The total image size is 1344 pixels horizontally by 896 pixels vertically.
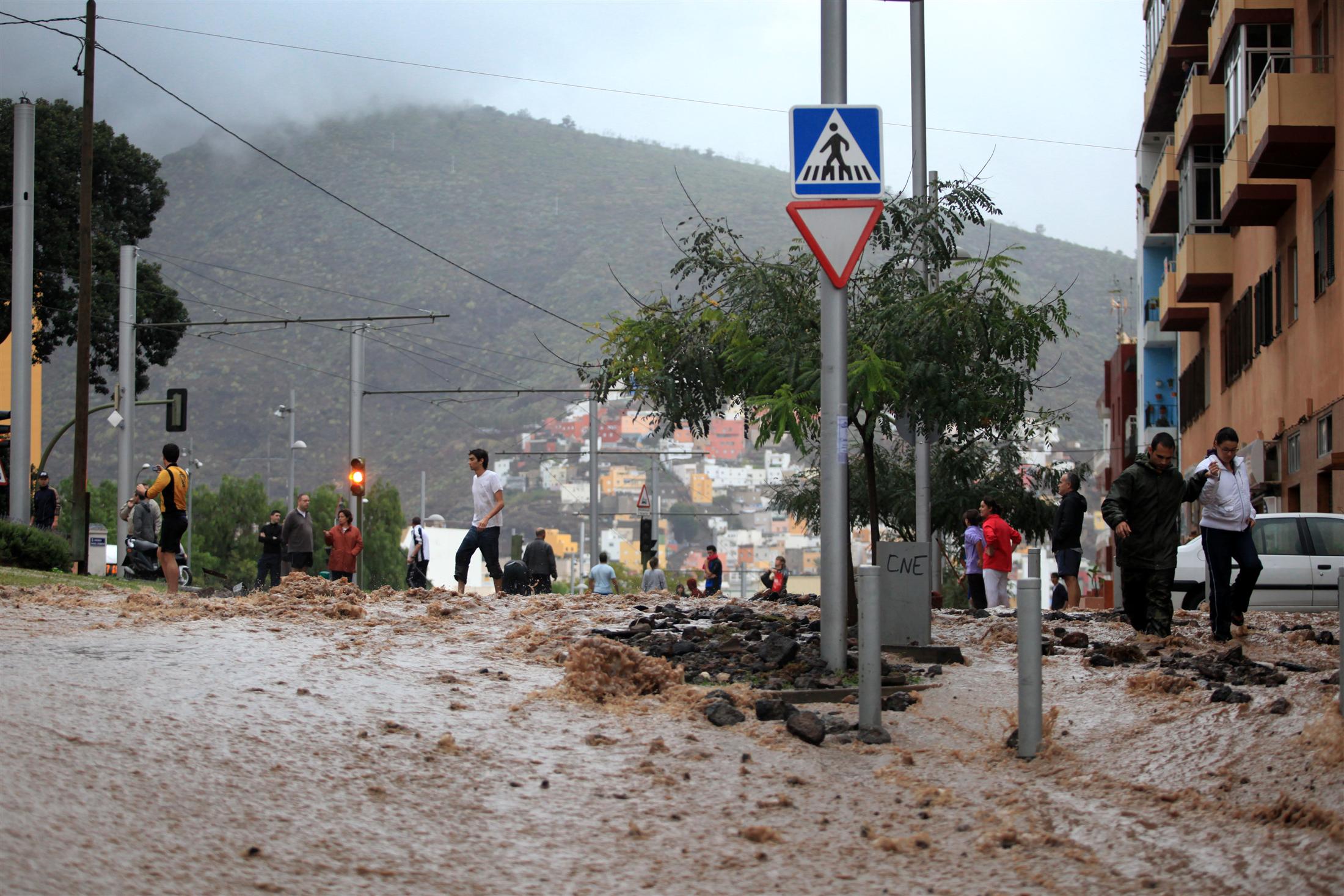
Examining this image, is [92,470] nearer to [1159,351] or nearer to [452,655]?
[1159,351]

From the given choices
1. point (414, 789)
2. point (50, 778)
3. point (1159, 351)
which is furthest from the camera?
point (1159, 351)

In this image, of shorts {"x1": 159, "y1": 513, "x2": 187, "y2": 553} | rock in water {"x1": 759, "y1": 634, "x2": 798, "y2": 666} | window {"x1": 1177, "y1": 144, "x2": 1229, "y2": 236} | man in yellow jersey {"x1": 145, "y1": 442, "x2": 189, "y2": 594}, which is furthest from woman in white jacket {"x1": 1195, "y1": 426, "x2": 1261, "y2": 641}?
window {"x1": 1177, "y1": 144, "x2": 1229, "y2": 236}

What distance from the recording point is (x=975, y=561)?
69.8ft

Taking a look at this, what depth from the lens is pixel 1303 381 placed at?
26.4m

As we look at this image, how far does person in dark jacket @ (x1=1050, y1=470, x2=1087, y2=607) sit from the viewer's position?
61.5 ft

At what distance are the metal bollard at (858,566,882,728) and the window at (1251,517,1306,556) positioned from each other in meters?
13.5

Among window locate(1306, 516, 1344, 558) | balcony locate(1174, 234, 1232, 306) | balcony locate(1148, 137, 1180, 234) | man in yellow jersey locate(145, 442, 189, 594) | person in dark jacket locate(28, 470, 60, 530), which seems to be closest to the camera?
man in yellow jersey locate(145, 442, 189, 594)

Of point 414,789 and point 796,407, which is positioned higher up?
point 796,407

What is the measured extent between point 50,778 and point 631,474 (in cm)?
17081

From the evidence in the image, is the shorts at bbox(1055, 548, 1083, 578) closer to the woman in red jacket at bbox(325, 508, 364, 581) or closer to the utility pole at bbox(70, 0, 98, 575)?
the woman in red jacket at bbox(325, 508, 364, 581)

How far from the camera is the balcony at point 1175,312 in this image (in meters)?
39.1

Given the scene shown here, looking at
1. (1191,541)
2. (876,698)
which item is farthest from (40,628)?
(1191,541)

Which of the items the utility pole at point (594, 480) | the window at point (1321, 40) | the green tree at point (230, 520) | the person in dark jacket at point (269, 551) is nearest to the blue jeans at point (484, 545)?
the person in dark jacket at point (269, 551)

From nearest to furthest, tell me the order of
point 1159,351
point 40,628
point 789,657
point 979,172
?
point 789,657 → point 40,628 → point 979,172 → point 1159,351
